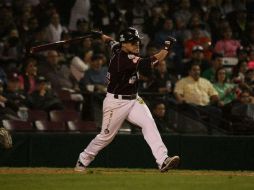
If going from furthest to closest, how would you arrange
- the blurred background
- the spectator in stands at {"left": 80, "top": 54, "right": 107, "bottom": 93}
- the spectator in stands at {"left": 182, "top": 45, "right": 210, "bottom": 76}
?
the spectator in stands at {"left": 182, "top": 45, "right": 210, "bottom": 76}, the spectator in stands at {"left": 80, "top": 54, "right": 107, "bottom": 93}, the blurred background

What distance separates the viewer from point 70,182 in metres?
11.0

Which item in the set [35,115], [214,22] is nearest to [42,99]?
[35,115]

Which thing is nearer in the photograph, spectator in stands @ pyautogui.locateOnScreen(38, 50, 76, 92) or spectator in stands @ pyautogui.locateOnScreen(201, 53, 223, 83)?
spectator in stands @ pyautogui.locateOnScreen(38, 50, 76, 92)

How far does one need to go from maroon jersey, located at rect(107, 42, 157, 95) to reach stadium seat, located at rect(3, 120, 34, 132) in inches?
123

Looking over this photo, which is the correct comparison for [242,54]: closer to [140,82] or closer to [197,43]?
[197,43]

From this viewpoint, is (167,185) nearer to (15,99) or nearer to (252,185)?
(252,185)

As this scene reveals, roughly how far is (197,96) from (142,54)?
225 cm

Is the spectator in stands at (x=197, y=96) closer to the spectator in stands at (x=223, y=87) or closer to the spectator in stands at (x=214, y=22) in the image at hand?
the spectator in stands at (x=223, y=87)

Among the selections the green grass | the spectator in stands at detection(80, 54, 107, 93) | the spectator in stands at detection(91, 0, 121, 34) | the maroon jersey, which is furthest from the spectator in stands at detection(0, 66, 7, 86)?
the maroon jersey

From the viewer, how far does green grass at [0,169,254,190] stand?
10.5 metres

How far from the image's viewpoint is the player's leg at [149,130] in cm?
1188

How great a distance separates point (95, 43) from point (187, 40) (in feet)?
6.79

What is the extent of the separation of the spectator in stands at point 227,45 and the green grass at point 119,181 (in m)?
7.15

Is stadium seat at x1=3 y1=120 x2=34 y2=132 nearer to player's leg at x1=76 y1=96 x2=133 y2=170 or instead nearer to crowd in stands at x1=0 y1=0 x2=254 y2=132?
crowd in stands at x1=0 y1=0 x2=254 y2=132
